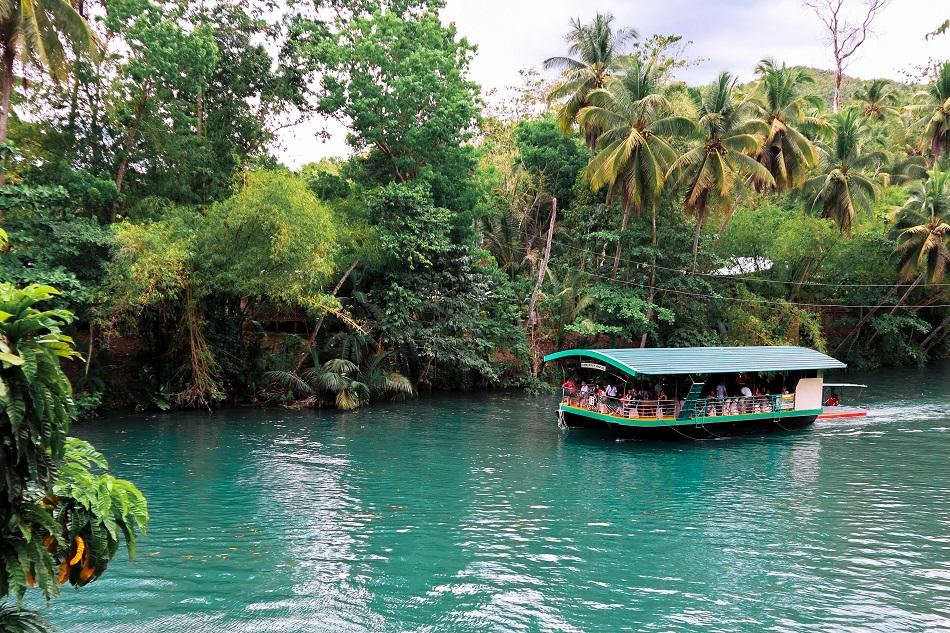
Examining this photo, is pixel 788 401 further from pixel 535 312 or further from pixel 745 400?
pixel 535 312

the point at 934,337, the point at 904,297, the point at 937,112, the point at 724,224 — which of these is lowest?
the point at 934,337

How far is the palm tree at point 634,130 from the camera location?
1150 inches

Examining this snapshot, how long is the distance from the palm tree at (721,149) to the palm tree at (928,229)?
32.9 ft

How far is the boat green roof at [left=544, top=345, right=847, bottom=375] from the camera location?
20.5m

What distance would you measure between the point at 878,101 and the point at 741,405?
37861 mm

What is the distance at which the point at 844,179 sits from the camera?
1406 inches

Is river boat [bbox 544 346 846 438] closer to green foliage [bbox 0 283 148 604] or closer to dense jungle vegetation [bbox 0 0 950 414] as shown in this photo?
dense jungle vegetation [bbox 0 0 950 414]

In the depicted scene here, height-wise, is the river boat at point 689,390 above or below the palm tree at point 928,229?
below

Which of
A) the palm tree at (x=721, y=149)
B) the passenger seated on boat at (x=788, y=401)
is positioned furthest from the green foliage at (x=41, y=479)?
the palm tree at (x=721, y=149)

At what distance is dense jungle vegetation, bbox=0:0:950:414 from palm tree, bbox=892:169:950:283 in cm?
14

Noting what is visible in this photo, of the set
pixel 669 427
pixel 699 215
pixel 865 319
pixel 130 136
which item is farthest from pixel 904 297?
pixel 130 136

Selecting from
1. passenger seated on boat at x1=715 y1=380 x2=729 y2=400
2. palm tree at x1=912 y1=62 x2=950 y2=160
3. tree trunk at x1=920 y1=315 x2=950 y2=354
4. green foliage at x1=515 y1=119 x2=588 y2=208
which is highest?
palm tree at x1=912 y1=62 x2=950 y2=160

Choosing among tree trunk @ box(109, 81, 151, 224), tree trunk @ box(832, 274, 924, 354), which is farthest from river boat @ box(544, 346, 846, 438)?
tree trunk @ box(832, 274, 924, 354)

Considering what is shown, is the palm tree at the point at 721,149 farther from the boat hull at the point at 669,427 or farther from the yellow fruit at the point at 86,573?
the yellow fruit at the point at 86,573
